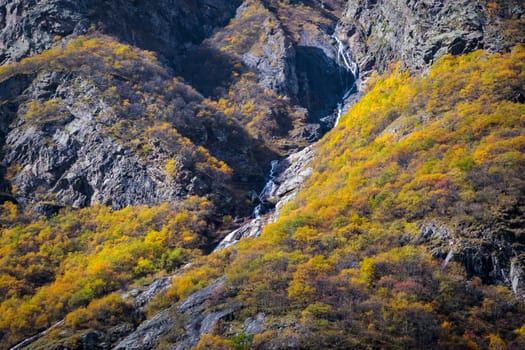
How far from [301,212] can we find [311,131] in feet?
141

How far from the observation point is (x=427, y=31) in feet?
296

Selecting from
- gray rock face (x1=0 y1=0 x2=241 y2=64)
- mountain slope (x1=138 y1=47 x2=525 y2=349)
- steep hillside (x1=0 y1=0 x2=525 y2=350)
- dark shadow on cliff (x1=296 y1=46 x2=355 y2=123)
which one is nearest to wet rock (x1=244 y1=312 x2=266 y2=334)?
mountain slope (x1=138 y1=47 x2=525 y2=349)

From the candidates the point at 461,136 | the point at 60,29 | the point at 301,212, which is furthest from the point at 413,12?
the point at 60,29

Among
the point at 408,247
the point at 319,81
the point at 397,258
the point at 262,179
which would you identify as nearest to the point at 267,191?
the point at 262,179

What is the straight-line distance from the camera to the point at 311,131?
353 feet

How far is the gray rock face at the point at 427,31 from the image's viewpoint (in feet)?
269

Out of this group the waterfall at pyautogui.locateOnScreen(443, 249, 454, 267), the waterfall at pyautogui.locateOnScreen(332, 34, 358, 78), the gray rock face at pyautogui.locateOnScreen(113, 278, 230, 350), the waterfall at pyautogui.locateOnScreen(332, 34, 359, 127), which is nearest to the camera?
the waterfall at pyautogui.locateOnScreen(443, 249, 454, 267)

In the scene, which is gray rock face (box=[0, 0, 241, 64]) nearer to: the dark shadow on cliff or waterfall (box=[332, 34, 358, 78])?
the dark shadow on cliff

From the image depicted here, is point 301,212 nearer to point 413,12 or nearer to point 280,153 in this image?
point 280,153

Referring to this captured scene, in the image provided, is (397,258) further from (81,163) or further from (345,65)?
(345,65)

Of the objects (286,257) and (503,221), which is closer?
(503,221)

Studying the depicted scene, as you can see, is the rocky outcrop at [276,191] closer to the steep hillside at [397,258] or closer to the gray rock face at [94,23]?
the steep hillside at [397,258]

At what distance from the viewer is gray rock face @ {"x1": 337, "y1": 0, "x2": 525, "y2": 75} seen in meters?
81.9

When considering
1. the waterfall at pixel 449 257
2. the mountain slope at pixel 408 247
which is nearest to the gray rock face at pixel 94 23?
the mountain slope at pixel 408 247
